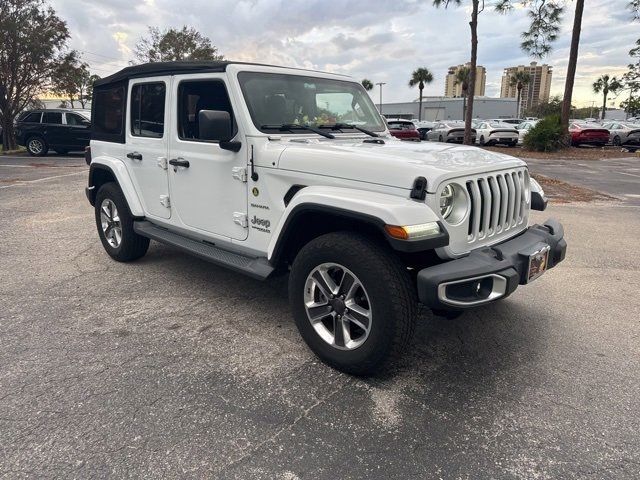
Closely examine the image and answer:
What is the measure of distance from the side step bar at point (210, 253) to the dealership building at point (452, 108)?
6587cm

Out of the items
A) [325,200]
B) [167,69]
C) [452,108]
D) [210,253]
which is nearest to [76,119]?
[167,69]

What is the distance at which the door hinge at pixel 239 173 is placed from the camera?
11.5ft

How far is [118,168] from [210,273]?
1389 mm

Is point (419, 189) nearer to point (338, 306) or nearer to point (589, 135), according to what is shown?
point (338, 306)

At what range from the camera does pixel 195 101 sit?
3.98 m

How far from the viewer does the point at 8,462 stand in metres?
2.23

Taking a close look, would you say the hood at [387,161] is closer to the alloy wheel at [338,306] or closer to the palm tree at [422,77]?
the alloy wheel at [338,306]

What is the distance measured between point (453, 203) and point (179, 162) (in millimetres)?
2333

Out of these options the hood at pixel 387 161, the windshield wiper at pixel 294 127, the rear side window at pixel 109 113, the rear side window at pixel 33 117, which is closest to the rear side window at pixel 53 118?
the rear side window at pixel 33 117

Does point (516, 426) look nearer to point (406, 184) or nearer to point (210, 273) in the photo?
point (406, 184)

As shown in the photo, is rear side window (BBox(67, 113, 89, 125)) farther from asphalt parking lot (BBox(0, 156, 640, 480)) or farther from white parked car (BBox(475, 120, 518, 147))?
white parked car (BBox(475, 120, 518, 147))

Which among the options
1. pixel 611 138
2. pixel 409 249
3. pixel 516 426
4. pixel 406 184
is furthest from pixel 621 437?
pixel 611 138

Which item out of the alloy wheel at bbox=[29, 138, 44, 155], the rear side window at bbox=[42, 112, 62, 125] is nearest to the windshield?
the rear side window at bbox=[42, 112, 62, 125]

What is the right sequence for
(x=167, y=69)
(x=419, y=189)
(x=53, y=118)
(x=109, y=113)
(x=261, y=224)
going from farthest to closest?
(x=53, y=118) < (x=109, y=113) < (x=167, y=69) < (x=261, y=224) < (x=419, y=189)
